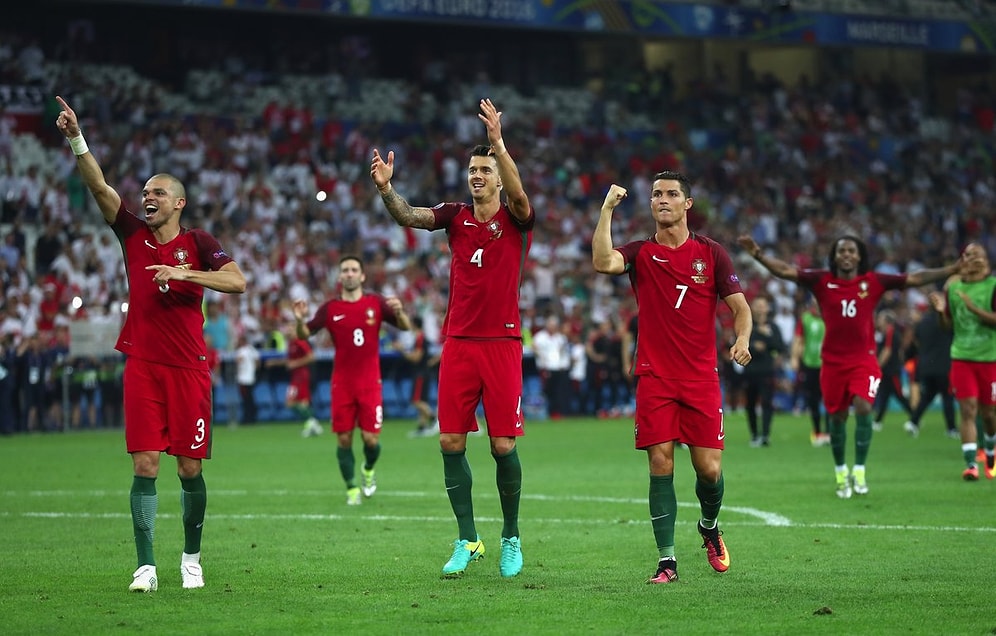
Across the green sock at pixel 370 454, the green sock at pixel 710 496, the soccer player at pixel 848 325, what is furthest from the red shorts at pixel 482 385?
the green sock at pixel 370 454

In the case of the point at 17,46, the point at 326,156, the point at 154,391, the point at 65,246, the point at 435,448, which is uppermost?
the point at 17,46

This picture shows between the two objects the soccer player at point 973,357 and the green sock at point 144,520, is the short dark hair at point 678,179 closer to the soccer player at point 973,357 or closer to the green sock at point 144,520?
the green sock at point 144,520

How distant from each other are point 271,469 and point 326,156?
1825cm

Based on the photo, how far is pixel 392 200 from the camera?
10312mm

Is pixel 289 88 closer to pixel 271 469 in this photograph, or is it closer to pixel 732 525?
pixel 271 469

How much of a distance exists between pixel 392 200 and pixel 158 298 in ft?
5.55

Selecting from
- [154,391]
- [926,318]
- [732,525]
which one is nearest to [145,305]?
[154,391]

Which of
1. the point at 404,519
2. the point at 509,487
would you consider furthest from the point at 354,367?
the point at 509,487

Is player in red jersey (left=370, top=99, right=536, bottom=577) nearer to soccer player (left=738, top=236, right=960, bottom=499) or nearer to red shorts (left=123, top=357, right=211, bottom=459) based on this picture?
red shorts (left=123, top=357, right=211, bottom=459)

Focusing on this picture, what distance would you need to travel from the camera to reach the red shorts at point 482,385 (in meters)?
10.6

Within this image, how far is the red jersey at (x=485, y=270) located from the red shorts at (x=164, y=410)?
1.82 meters

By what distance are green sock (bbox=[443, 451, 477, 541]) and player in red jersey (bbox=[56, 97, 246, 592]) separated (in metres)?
1.73

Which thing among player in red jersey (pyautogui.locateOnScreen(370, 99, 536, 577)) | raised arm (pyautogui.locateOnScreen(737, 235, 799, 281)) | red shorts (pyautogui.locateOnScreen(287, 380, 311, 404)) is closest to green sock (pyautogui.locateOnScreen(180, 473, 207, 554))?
player in red jersey (pyautogui.locateOnScreen(370, 99, 536, 577))

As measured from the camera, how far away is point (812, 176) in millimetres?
46656
